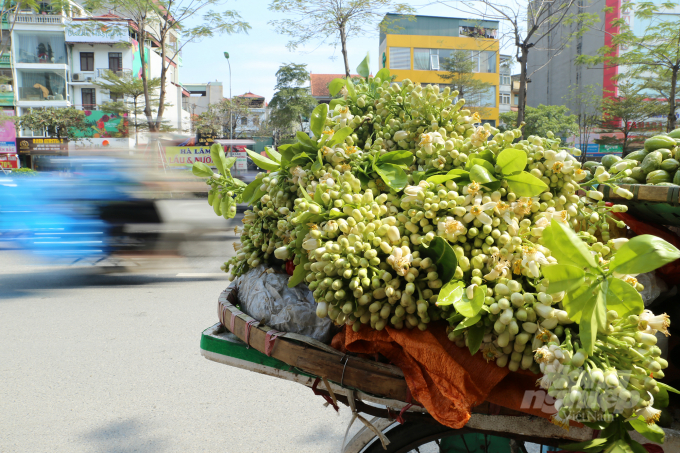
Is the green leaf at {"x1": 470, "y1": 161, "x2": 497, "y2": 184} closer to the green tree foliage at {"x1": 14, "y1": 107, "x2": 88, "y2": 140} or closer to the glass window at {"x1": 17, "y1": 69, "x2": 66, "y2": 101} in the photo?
the green tree foliage at {"x1": 14, "y1": 107, "x2": 88, "y2": 140}

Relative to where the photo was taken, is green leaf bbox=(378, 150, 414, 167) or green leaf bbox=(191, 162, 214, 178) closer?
green leaf bbox=(378, 150, 414, 167)

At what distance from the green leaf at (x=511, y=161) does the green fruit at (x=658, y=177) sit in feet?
1.85

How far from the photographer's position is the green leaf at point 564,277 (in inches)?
30.6

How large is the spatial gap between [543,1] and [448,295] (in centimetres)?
1002

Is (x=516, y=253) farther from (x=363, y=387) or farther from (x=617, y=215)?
(x=617, y=215)

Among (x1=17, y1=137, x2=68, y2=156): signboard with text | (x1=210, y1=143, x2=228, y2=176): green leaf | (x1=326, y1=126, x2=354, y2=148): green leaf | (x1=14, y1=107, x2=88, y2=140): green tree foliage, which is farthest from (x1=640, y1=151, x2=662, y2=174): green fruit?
(x1=14, y1=107, x2=88, y2=140): green tree foliage

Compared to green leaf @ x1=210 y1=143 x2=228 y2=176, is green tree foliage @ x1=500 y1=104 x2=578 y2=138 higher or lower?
higher

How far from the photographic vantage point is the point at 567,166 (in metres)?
1.07

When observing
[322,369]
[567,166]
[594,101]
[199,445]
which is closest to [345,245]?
[322,369]

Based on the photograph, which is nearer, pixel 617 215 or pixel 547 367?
pixel 547 367

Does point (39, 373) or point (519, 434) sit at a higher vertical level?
point (519, 434)

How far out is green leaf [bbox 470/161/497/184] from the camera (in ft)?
3.34

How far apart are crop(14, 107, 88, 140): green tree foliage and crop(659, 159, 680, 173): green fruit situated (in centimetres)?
3128

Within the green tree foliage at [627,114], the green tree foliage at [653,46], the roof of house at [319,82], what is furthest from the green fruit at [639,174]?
the roof of house at [319,82]
